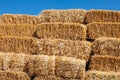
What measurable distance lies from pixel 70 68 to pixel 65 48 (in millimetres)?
934

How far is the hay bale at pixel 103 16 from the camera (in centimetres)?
1003

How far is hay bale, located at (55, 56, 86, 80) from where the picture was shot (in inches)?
335

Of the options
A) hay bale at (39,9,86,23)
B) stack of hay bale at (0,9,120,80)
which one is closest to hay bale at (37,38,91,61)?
stack of hay bale at (0,9,120,80)

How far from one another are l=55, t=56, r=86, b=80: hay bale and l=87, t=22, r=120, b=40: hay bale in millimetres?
1222

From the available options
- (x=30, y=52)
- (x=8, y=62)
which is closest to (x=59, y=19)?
(x=30, y=52)

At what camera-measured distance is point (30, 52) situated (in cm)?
965

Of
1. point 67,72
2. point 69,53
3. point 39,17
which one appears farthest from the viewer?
point 39,17

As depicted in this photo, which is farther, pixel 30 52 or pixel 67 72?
pixel 30 52

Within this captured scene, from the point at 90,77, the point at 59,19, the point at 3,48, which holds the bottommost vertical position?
the point at 90,77

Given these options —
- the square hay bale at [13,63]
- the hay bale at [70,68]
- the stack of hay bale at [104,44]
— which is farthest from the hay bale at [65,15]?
the hay bale at [70,68]

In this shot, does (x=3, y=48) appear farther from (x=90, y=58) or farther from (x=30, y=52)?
(x=90, y=58)

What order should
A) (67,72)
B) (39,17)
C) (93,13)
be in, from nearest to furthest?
(67,72), (93,13), (39,17)

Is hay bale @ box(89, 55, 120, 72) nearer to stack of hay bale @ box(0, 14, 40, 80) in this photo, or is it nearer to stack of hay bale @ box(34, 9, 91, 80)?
stack of hay bale @ box(34, 9, 91, 80)

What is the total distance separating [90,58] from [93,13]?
1.35 m
